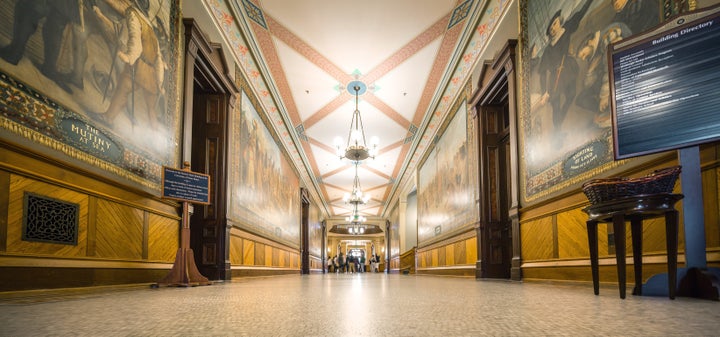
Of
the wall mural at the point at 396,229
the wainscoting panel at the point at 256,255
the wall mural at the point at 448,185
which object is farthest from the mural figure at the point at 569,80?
the wall mural at the point at 396,229

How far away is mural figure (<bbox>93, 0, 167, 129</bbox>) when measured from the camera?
4074mm

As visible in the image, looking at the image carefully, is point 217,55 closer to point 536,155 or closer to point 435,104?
point 536,155

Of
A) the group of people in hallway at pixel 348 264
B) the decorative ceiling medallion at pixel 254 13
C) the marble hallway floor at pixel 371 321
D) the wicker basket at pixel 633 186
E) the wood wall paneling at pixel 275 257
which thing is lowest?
the group of people in hallway at pixel 348 264

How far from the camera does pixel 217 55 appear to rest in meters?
7.34

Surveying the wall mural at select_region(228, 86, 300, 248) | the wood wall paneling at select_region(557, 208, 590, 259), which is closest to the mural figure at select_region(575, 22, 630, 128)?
the wood wall paneling at select_region(557, 208, 590, 259)

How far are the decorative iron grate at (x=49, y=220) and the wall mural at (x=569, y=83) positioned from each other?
14.9ft

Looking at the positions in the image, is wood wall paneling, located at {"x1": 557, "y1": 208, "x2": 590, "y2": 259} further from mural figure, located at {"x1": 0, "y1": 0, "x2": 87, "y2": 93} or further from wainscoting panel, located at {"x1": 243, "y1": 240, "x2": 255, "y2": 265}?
wainscoting panel, located at {"x1": 243, "y1": 240, "x2": 255, "y2": 265}

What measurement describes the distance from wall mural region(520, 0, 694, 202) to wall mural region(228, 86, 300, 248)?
5.09m

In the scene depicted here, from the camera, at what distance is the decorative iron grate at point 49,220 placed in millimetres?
3062

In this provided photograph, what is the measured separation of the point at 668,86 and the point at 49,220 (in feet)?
14.2

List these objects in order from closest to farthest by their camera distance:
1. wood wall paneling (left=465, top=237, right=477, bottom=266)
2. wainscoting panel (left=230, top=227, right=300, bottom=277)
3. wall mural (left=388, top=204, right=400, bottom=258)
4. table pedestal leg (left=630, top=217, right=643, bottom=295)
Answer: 1. table pedestal leg (left=630, top=217, right=643, bottom=295)
2. wainscoting panel (left=230, top=227, right=300, bottom=277)
3. wood wall paneling (left=465, top=237, right=477, bottom=266)
4. wall mural (left=388, top=204, right=400, bottom=258)

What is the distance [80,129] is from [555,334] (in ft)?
12.2

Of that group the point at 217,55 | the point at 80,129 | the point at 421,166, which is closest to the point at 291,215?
the point at 421,166

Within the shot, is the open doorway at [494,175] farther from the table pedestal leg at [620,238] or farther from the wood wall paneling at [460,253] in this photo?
the table pedestal leg at [620,238]
